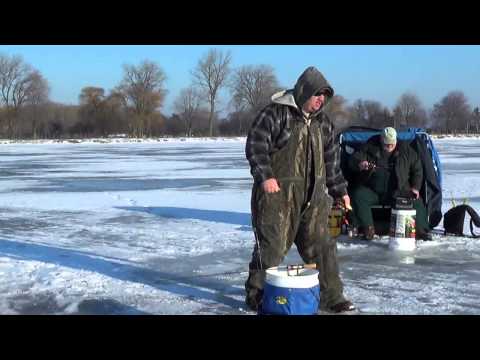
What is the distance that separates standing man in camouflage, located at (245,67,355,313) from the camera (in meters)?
4.54

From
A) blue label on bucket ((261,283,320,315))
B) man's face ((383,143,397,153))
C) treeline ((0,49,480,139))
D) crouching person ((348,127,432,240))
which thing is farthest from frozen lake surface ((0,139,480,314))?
treeline ((0,49,480,139))

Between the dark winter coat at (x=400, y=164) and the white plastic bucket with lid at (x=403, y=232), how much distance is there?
52 cm

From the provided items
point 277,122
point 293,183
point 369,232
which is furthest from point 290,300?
point 369,232

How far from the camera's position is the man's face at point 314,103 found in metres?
4.54

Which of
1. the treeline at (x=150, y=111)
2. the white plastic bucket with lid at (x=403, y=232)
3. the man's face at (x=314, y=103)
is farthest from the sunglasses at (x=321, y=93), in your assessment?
the treeline at (x=150, y=111)

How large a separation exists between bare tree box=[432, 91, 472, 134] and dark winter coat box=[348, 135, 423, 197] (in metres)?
86.3

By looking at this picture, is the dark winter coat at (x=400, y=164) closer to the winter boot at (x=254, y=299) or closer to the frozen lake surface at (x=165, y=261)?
the frozen lake surface at (x=165, y=261)

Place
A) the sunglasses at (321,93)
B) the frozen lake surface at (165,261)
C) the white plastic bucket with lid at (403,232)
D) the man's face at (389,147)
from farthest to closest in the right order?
the man's face at (389,147), the white plastic bucket with lid at (403,232), the frozen lake surface at (165,261), the sunglasses at (321,93)

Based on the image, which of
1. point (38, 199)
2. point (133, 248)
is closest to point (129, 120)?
point (38, 199)

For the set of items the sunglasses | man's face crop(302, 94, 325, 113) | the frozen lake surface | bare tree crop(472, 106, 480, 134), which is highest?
bare tree crop(472, 106, 480, 134)

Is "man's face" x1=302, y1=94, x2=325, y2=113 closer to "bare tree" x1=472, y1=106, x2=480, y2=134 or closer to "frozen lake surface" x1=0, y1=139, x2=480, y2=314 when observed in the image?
"frozen lake surface" x1=0, y1=139, x2=480, y2=314

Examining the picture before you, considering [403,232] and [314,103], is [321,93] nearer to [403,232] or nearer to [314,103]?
[314,103]

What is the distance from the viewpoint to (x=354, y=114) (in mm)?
92062
